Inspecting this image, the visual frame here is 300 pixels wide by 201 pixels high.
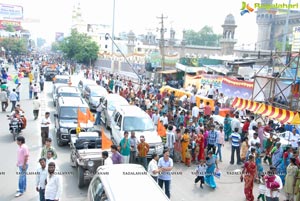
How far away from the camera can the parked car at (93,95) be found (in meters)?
21.1

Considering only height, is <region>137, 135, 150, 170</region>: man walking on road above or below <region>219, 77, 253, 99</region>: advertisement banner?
below

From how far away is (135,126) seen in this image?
13.0 m

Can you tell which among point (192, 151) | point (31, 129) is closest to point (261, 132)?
point (192, 151)

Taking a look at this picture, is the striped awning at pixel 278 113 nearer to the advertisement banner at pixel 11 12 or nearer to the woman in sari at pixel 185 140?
the woman in sari at pixel 185 140

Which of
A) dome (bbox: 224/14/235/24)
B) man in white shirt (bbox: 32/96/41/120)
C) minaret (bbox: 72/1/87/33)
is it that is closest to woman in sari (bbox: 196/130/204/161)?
man in white shirt (bbox: 32/96/41/120)

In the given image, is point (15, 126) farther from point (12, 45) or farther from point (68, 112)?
point (12, 45)

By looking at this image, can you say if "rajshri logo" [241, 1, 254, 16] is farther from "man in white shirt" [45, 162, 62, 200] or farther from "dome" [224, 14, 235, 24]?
"man in white shirt" [45, 162, 62, 200]

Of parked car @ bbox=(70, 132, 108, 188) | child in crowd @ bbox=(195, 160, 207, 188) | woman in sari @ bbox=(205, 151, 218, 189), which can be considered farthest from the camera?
child in crowd @ bbox=(195, 160, 207, 188)

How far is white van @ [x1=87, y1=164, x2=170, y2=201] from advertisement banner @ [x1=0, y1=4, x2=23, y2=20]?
3818 inches

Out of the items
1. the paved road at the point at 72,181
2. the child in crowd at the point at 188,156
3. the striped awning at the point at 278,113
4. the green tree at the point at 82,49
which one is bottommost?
the paved road at the point at 72,181

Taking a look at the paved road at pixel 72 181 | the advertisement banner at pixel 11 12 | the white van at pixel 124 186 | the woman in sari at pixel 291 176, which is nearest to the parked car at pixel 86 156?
the paved road at pixel 72 181

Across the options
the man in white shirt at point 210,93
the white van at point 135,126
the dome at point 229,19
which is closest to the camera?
the white van at point 135,126

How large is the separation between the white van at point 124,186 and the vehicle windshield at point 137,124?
5.86 m

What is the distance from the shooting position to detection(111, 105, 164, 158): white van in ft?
40.1
